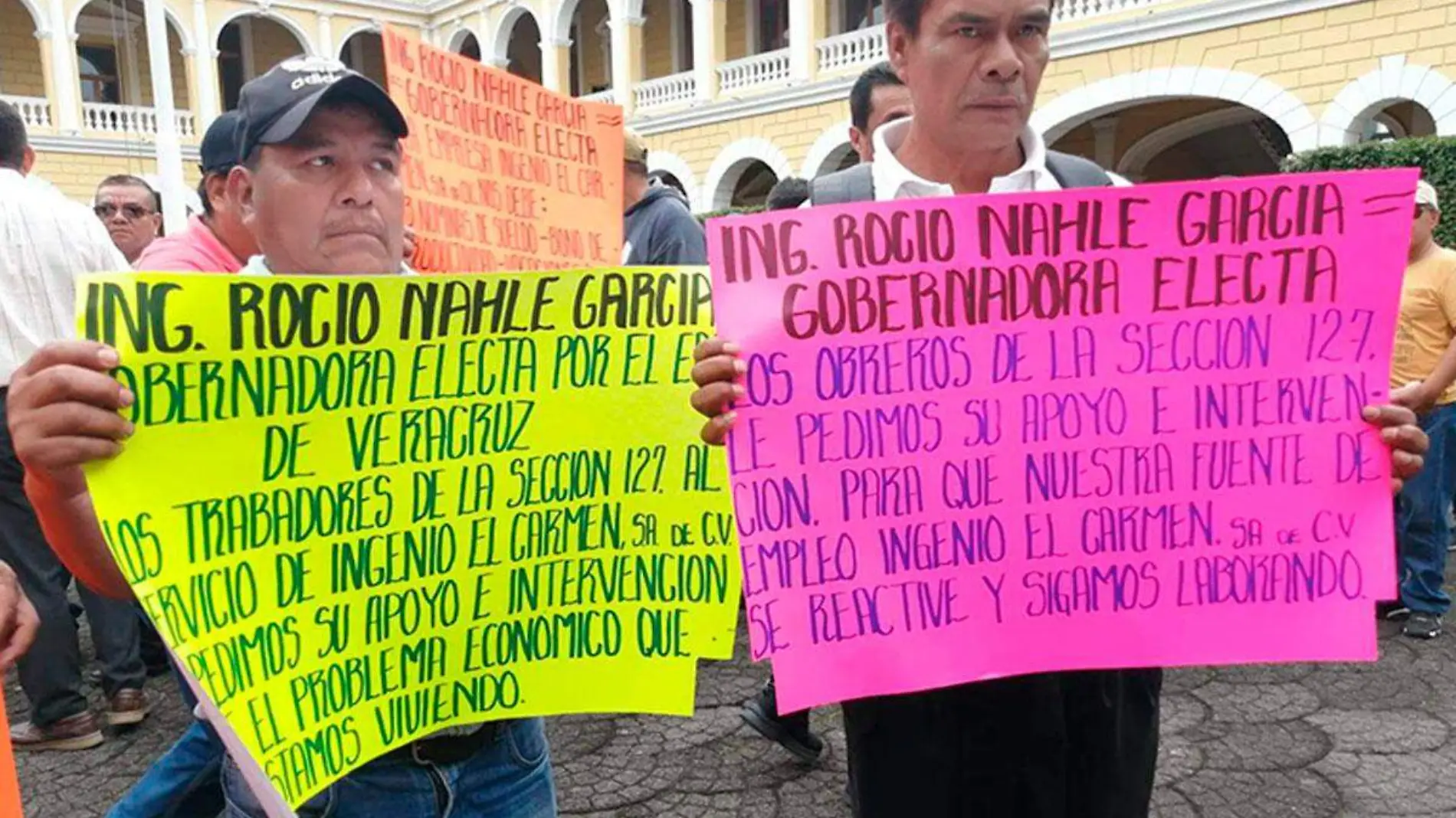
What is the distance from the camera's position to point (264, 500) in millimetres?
1268

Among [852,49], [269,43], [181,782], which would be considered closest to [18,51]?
[269,43]

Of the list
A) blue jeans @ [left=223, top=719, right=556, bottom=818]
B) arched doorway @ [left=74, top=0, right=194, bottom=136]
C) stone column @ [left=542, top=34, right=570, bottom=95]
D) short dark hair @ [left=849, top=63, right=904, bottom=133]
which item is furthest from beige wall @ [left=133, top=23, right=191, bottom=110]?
blue jeans @ [left=223, top=719, right=556, bottom=818]

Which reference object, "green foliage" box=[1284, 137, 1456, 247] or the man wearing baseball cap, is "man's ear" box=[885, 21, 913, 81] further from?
"green foliage" box=[1284, 137, 1456, 247]

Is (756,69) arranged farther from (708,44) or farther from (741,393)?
(741,393)

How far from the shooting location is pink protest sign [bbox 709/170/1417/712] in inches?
56.3

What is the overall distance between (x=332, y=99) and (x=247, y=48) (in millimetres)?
26280

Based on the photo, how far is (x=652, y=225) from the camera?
4086mm

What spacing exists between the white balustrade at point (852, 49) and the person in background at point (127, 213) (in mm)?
11749

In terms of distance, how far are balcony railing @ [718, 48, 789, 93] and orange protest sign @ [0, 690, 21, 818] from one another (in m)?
17.0

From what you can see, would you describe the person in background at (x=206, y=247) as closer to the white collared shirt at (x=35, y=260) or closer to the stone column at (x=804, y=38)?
the white collared shirt at (x=35, y=260)

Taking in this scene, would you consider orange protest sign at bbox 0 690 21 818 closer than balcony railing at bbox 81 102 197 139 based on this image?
Yes

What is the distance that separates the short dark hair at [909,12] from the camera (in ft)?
5.10

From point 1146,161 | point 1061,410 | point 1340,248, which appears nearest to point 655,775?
point 1061,410

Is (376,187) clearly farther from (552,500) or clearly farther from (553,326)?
(552,500)
